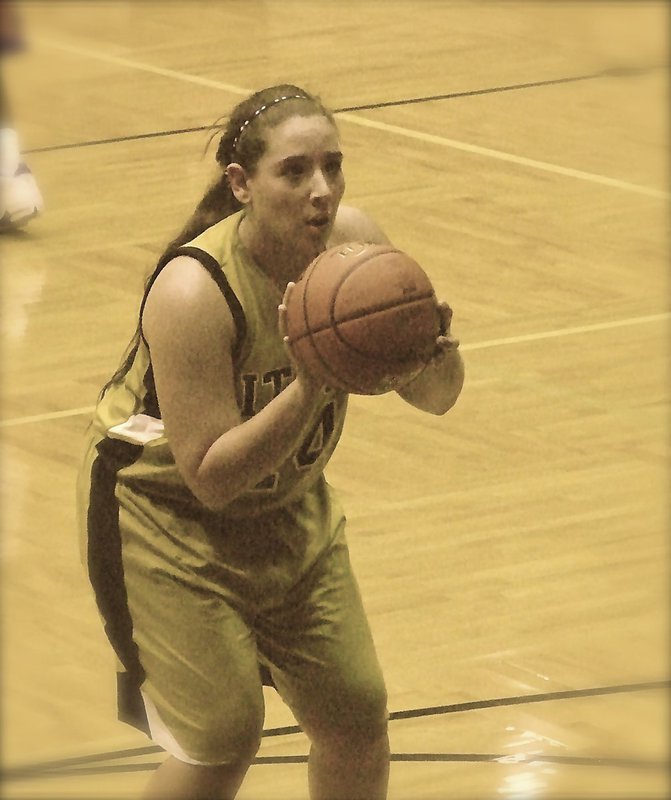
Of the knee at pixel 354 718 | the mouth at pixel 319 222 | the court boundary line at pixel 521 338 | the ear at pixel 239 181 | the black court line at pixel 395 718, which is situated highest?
the ear at pixel 239 181

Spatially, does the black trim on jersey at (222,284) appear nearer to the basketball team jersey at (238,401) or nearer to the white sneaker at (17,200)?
the basketball team jersey at (238,401)

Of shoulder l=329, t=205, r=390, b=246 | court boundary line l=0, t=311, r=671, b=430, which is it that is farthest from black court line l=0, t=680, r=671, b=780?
court boundary line l=0, t=311, r=671, b=430

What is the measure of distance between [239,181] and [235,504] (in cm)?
51

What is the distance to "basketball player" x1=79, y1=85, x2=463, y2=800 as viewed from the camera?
2.79 metres

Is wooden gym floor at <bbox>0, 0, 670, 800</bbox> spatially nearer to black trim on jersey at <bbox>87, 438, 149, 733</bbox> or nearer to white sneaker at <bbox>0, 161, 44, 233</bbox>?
white sneaker at <bbox>0, 161, 44, 233</bbox>

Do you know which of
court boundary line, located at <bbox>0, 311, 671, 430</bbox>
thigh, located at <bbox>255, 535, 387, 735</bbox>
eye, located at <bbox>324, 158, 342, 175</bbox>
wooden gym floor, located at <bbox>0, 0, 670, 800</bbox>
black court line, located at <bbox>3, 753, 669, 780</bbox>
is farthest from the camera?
court boundary line, located at <bbox>0, 311, 671, 430</bbox>

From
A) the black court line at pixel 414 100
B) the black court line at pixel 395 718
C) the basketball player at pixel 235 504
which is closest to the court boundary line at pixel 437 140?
the black court line at pixel 414 100

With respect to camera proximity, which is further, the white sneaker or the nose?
the white sneaker

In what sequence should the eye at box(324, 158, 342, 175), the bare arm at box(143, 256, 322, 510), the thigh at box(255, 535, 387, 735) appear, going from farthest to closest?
the thigh at box(255, 535, 387, 735) < the eye at box(324, 158, 342, 175) < the bare arm at box(143, 256, 322, 510)

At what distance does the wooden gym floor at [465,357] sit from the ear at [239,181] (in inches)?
48.6

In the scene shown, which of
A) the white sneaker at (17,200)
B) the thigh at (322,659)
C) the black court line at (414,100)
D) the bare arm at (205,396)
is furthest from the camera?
the black court line at (414,100)

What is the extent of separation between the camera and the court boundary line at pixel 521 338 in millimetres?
5462

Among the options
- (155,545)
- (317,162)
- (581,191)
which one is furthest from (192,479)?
(581,191)

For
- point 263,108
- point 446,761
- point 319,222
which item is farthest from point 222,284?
point 446,761
